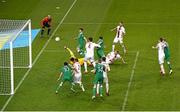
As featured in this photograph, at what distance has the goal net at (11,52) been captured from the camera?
99.7 feet

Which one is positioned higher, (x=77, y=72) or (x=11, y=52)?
(x=11, y=52)

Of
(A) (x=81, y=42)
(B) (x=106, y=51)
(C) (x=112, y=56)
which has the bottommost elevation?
(C) (x=112, y=56)

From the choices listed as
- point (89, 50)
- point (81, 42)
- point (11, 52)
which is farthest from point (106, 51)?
point (11, 52)

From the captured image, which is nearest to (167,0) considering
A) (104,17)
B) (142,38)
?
(104,17)

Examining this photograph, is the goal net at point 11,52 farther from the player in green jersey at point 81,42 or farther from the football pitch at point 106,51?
the player in green jersey at point 81,42

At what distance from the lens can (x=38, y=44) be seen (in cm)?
3784

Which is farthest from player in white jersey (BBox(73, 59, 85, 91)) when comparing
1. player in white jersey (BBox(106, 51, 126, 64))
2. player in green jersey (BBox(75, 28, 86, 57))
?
player in green jersey (BBox(75, 28, 86, 57))

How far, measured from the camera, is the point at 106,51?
36312 millimetres

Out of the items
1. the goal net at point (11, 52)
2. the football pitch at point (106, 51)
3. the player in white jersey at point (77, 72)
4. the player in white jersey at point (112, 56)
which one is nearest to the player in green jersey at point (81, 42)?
the football pitch at point (106, 51)

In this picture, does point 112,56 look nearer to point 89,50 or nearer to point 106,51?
point 89,50

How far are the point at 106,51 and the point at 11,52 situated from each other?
8325mm

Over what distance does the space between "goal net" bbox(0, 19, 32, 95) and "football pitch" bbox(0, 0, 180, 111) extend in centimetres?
50

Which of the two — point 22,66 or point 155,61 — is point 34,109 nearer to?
point 22,66

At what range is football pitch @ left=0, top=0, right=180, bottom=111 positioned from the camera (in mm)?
28656
